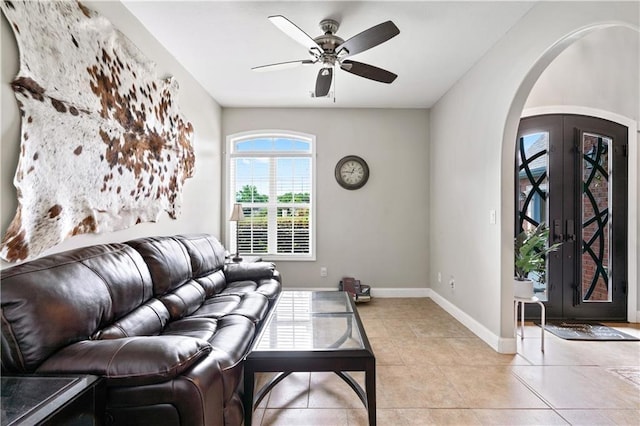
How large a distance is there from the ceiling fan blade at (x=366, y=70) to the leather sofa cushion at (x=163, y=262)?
202 centimetres

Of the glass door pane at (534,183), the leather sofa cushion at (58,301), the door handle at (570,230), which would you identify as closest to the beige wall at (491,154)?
the glass door pane at (534,183)

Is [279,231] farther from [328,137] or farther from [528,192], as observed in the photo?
[528,192]

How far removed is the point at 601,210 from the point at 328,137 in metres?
3.51

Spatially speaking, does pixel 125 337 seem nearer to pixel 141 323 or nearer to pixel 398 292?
pixel 141 323

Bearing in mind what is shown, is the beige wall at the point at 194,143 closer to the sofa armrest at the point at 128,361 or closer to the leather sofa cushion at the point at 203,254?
the leather sofa cushion at the point at 203,254

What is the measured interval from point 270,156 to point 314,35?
7.52 ft

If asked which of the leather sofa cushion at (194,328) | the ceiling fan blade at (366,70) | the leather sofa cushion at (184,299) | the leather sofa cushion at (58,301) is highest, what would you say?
the ceiling fan blade at (366,70)

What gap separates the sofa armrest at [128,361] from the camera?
1.25 m

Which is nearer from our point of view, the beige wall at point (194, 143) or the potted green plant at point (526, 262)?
the beige wall at point (194, 143)

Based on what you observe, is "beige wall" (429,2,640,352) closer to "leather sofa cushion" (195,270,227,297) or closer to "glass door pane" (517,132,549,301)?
"glass door pane" (517,132,549,301)

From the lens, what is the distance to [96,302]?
1.61m

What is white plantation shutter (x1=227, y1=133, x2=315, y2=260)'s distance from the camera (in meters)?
4.90

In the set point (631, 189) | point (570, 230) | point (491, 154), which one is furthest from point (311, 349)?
point (631, 189)

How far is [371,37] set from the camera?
225cm
